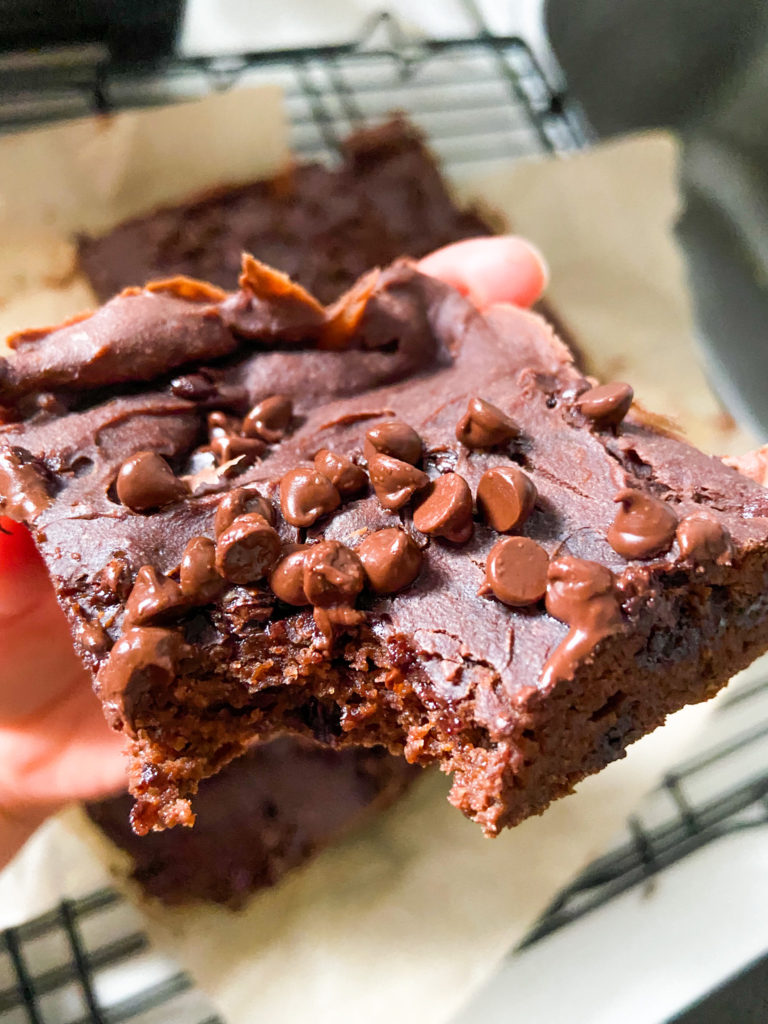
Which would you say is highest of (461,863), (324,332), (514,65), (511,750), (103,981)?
(514,65)

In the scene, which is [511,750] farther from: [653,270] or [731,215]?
[731,215]

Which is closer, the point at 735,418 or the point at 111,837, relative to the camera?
the point at 111,837

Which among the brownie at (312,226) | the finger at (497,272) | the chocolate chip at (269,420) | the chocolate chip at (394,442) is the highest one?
the brownie at (312,226)

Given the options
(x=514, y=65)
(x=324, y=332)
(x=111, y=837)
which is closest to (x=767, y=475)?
(x=324, y=332)

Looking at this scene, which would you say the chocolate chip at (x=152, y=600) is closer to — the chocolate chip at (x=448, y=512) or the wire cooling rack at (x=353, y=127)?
the chocolate chip at (x=448, y=512)

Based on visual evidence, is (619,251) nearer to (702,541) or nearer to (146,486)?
(702,541)

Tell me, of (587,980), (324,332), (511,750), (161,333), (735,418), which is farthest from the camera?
(735,418)

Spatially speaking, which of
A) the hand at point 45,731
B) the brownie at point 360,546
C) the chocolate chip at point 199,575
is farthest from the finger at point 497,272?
the chocolate chip at point 199,575

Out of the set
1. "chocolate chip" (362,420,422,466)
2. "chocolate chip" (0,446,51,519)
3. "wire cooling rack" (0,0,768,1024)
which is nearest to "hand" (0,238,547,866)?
"wire cooling rack" (0,0,768,1024)
